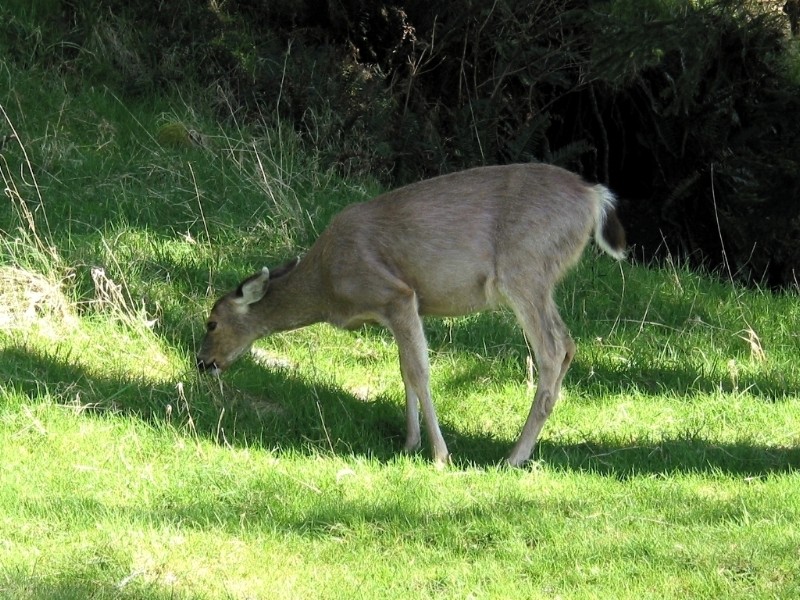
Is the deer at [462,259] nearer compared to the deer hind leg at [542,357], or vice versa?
the deer hind leg at [542,357]

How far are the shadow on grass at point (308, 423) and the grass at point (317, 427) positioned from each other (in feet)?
0.08

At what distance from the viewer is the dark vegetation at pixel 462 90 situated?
549 inches

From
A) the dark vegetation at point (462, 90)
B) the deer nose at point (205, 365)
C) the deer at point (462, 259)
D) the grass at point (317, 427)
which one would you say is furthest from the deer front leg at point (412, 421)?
the dark vegetation at point (462, 90)

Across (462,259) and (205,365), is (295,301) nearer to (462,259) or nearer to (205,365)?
Answer: (205,365)

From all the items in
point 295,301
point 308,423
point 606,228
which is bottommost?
point 308,423

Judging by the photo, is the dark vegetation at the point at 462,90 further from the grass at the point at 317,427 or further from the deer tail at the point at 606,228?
the deer tail at the point at 606,228

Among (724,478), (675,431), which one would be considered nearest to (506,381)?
(675,431)

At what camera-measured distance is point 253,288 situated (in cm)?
847

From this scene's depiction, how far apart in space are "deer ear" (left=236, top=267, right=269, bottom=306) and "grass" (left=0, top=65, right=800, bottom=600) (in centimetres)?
57

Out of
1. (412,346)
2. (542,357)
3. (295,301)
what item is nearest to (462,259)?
(412,346)

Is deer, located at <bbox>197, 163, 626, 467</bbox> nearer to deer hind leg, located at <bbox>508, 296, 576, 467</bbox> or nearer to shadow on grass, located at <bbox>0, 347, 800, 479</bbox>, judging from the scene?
deer hind leg, located at <bbox>508, 296, 576, 467</bbox>

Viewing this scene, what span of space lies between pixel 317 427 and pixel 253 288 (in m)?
1.17

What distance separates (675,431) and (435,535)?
2.63m

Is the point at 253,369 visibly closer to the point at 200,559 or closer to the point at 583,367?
the point at 583,367
